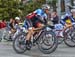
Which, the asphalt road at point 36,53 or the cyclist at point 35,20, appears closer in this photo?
the asphalt road at point 36,53

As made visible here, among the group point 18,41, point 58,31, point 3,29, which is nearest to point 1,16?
point 3,29

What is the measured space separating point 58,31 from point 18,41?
2828 mm

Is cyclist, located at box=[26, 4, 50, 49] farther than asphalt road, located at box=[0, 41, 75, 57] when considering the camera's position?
Yes

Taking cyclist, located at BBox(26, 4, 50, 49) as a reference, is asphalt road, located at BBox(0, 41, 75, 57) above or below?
below

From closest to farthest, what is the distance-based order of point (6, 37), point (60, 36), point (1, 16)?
point (60, 36) < point (6, 37) < point (1, 16)

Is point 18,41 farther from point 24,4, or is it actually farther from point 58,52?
point 24,4

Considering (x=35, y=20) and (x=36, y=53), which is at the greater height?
(x=35, y=20)

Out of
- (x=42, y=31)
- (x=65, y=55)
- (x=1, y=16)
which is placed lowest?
(x=65, y=55)

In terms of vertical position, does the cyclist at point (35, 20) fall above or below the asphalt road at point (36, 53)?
above

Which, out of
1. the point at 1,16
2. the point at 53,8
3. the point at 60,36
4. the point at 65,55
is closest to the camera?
the point at 65,55

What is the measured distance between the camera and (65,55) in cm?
1152

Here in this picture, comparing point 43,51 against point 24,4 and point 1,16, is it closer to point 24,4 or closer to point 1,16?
point 1,16

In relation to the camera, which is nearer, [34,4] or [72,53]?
[72,53]

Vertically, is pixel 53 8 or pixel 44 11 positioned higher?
pixel 53 8
